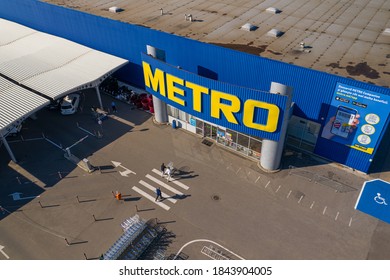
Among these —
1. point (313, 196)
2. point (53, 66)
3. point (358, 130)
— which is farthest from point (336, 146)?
point (53, 66)

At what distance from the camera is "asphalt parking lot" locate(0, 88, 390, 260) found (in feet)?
84.2

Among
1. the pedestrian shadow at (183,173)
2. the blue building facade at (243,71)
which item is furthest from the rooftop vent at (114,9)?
the pedestrian shadow at (183,173)

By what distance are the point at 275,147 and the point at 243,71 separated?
8605 mm

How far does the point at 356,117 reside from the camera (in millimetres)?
28797

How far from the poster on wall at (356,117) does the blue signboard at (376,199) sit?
3.50 metres

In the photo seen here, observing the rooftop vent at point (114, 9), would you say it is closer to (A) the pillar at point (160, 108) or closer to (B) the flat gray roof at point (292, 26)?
(B) the flat gray roof at point (292, 26)

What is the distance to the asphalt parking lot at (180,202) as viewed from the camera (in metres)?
25.7

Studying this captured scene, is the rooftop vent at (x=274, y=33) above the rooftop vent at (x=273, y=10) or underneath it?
underneath

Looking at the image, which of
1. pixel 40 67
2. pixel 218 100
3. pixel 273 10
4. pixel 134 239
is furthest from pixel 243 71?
pixel 40 67

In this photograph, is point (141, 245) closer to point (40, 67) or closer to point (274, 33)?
point (274, 33)

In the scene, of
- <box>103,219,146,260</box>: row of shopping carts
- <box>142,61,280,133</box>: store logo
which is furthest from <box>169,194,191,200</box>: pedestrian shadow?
<box>142,61,280,133</box>: store logo

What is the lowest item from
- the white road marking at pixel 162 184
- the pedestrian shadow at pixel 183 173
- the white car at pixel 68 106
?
the white road marking at pixel 162 184
